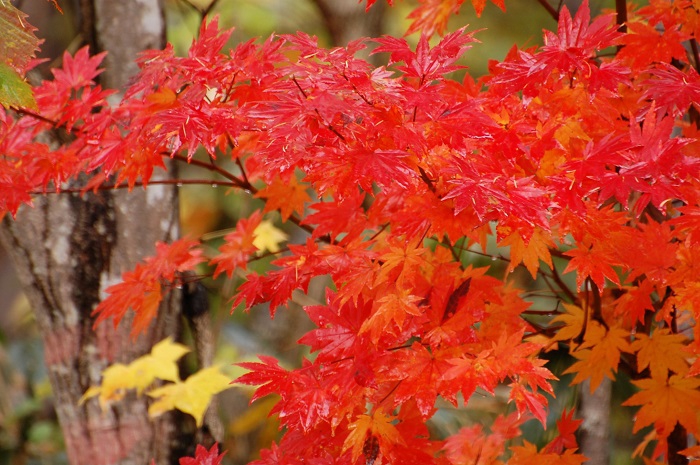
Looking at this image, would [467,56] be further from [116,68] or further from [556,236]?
[556,236]

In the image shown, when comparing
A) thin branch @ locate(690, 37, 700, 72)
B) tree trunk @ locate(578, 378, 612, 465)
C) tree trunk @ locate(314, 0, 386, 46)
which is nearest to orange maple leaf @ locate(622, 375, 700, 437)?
thin branch @ locate(690, 37, 700, 72)

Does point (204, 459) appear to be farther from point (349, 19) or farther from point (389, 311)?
point (349, 19)

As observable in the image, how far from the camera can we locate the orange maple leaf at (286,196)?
71.1 inches

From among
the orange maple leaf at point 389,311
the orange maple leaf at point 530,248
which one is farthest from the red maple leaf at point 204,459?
the orange maple leaf at point 530,248

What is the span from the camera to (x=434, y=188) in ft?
4.47

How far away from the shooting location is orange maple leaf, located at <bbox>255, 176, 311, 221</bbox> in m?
1.81

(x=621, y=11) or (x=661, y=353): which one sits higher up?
(x=621, y=11)

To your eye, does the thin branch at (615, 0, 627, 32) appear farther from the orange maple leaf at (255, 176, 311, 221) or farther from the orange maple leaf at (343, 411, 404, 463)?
the orange maple leaf at (343, 411, 404, 463)

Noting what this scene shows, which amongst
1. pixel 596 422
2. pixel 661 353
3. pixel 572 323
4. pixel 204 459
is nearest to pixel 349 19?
pixel 596 422

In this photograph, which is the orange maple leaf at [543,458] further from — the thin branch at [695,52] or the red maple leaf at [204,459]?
the thin branch at [695,52]

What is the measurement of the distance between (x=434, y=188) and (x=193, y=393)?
3.84 feet

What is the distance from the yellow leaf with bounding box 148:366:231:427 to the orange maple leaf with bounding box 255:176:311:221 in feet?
1.98

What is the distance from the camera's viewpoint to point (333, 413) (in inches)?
52.8

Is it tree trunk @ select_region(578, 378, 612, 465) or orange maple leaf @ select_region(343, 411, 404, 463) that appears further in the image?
tree trunk @ select_region(578, 378, 612, 465)
